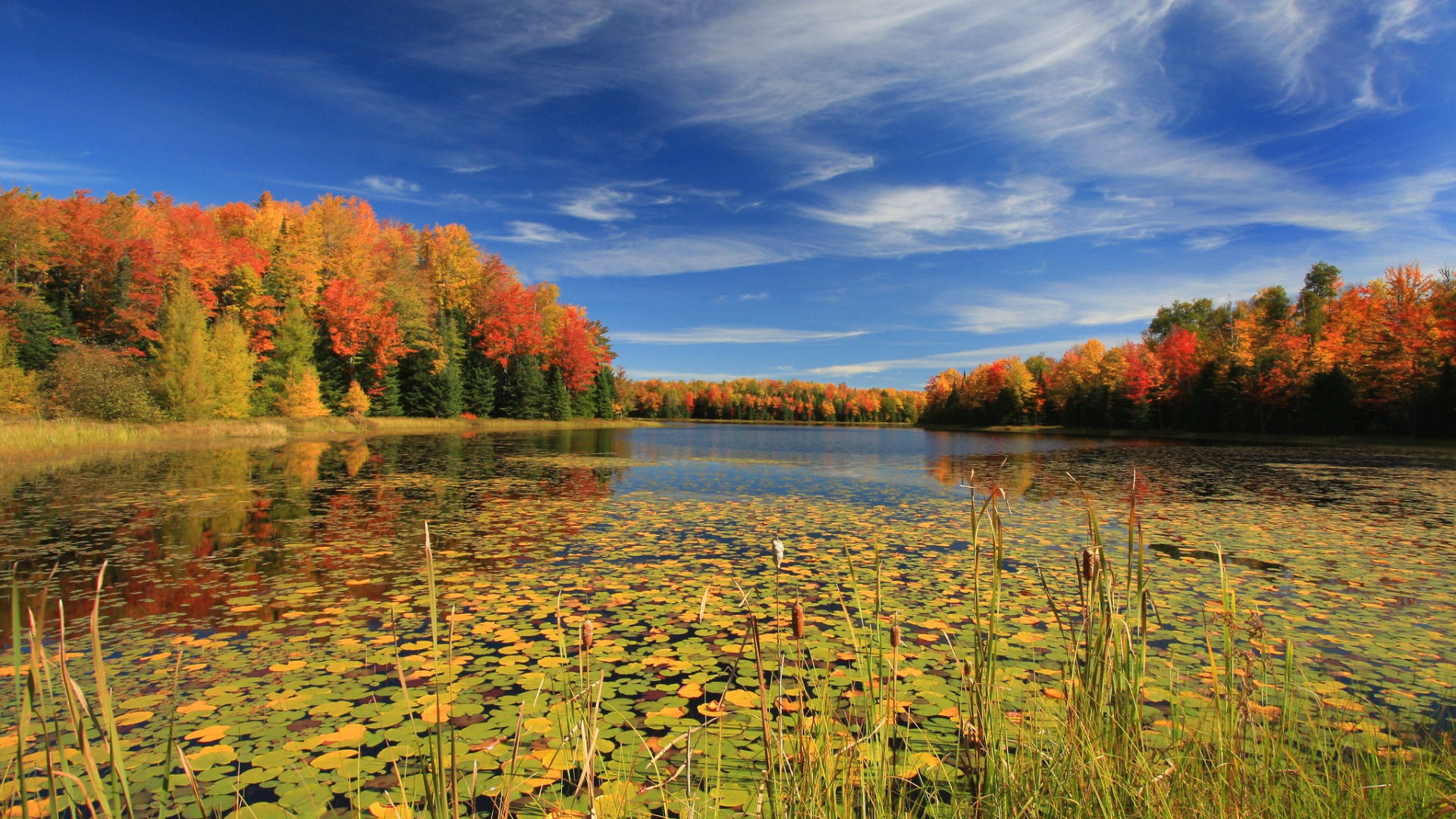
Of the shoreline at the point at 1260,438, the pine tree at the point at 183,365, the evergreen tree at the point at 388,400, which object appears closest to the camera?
the pine tree at the point at 183,365

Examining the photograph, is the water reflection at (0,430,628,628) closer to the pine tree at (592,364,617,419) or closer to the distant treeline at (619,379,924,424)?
the pine tree at (592,364,617,419)

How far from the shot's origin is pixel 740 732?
3271mm

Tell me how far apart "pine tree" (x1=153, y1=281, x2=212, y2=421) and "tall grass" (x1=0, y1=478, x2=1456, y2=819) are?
2743cm

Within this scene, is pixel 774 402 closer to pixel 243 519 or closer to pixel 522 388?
pixel 522 388

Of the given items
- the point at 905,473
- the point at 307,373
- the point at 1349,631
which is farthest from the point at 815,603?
the point at 307,373

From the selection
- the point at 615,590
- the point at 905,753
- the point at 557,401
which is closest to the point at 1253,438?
the point at 615,590

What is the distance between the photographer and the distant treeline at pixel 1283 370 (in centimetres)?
3108

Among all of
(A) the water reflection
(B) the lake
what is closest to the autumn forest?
(A) the water reflection

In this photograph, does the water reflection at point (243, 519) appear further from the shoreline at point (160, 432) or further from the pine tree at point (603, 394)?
the pine tree at point (603, 394)

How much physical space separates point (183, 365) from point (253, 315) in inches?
390

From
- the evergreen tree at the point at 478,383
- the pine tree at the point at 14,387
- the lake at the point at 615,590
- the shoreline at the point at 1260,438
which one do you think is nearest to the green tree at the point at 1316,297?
the shoreline at the point at 1260,438

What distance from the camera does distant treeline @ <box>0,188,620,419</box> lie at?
2516 centimetres

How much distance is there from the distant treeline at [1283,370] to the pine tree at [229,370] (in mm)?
54470

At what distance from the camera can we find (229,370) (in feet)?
91.7
